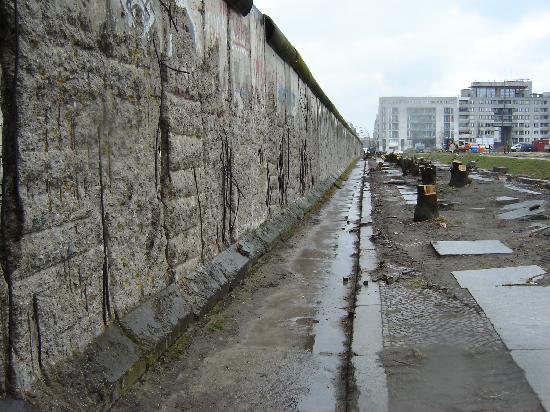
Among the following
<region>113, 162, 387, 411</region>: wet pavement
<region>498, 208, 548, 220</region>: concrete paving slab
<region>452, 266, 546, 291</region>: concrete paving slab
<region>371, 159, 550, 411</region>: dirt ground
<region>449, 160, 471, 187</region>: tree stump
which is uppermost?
<region>449, 160, 471, 187</region>: tree stump

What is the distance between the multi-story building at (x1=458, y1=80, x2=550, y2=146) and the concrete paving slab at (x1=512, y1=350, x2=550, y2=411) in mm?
144731

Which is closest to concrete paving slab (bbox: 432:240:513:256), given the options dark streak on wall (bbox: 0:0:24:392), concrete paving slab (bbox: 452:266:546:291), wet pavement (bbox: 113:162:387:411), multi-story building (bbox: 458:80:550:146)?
concrete paving slab (bbox: 452:266:546:291)

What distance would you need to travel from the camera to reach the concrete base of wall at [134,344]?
218cm

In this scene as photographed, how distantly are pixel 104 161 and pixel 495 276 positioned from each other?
10.9 feet

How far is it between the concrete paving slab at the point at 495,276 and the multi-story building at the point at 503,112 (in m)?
143

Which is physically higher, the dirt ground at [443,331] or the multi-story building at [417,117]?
the multi-story building at [417,117]

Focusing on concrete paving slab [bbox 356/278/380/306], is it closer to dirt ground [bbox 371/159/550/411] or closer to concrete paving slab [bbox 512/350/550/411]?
dirt ground [bbox 371/159/550/411]

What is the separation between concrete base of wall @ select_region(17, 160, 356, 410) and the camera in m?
2.18

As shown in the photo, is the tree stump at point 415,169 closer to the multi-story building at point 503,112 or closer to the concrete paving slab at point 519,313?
the concrete paving slab at point 519,313

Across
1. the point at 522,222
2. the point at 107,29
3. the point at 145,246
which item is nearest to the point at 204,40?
the point at 107,29

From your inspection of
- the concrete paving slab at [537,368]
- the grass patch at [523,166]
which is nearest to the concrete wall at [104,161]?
the concrete paving slab at [537,368]

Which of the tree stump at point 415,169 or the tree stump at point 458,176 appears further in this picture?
the tree stump at point 415,169

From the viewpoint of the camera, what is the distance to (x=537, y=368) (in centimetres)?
262

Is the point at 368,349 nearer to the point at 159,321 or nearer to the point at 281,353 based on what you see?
the point at 281,353
